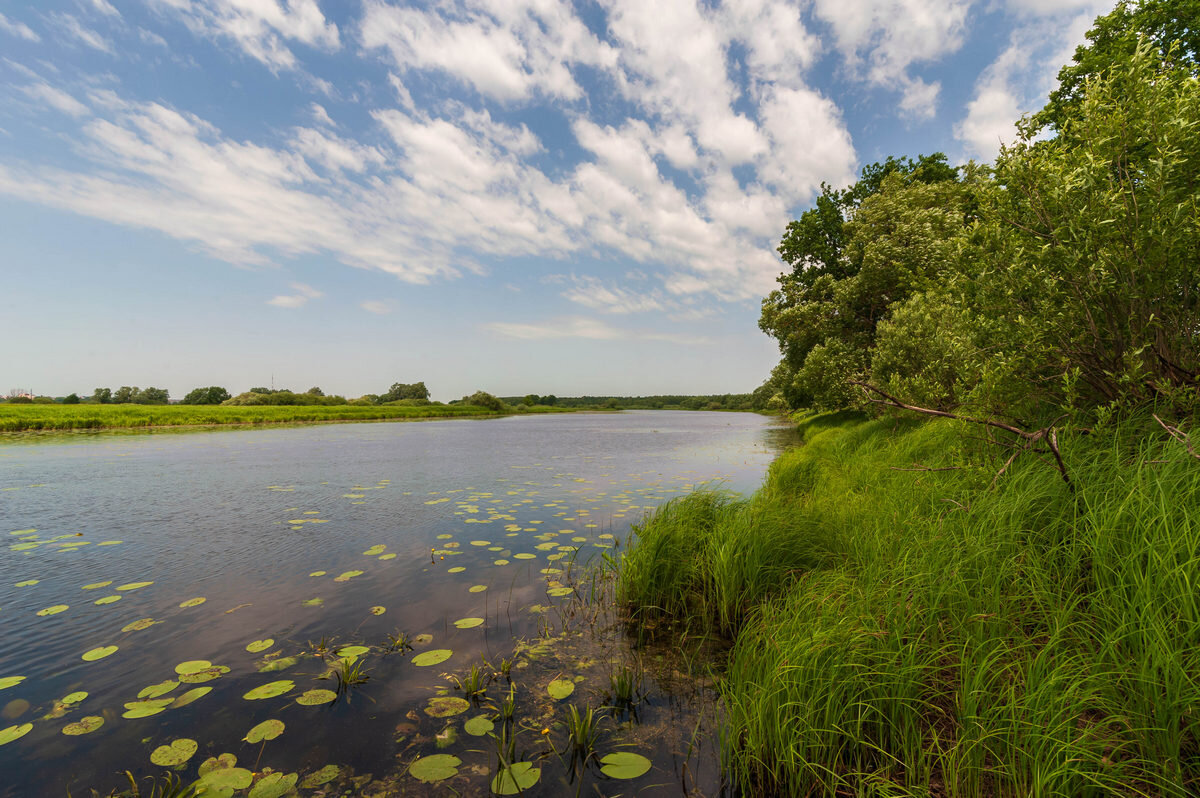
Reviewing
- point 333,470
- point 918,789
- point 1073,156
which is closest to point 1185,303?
point 1073,156

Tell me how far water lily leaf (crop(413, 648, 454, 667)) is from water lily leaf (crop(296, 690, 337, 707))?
31.6 inches

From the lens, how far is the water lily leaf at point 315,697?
162 inches

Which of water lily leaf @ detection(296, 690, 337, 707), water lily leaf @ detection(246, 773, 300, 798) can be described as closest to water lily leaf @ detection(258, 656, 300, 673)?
water lily leaf @ detection(296, 690, 337, 707)

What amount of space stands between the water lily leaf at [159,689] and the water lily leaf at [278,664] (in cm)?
67

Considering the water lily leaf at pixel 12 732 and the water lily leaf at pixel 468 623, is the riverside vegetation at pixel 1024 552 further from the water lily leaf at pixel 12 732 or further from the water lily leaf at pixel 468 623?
the water lily leaf at pixel 12 732

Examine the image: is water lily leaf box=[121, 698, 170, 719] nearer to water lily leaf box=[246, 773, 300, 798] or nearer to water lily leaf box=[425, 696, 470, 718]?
water lily leaf box=[246, 773, 300, 798]

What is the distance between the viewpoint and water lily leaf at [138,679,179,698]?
4.20 meters

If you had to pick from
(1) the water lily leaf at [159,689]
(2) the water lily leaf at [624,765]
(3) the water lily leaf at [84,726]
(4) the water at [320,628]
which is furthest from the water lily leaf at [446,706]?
(3) the water lily leaf at [84,726]

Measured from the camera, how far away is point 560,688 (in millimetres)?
4324

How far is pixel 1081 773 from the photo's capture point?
219 cm

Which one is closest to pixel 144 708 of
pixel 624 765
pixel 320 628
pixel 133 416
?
pixel 320 628

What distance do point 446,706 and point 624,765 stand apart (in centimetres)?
171

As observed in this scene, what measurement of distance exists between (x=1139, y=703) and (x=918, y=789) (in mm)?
1276

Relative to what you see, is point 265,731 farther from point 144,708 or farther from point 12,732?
point 12,732
